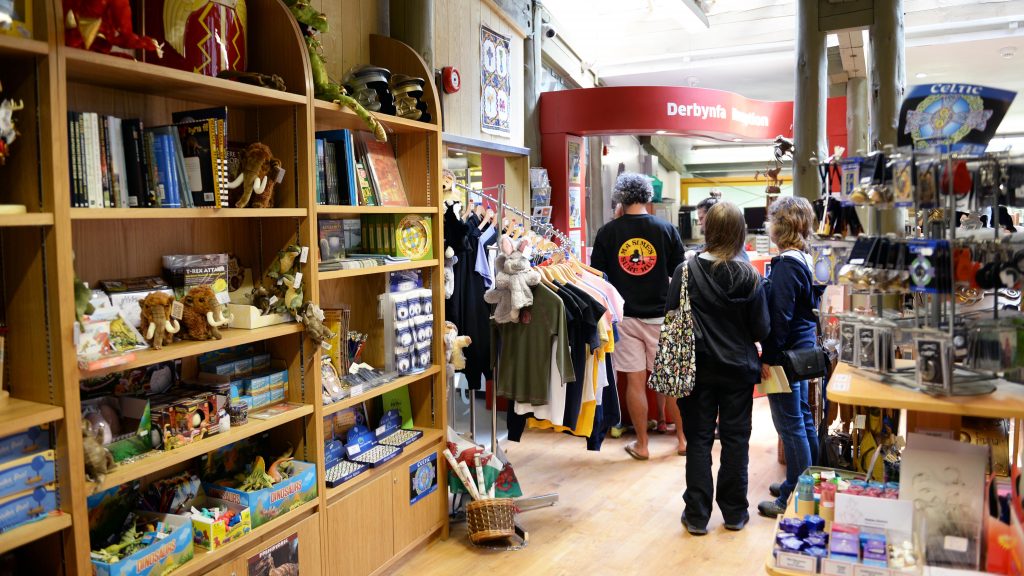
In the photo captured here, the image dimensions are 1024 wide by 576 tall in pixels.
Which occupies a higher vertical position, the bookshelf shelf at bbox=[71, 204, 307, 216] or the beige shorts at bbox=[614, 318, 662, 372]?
the bookshelf shelf at bbox=[71, 204, 307, 216]

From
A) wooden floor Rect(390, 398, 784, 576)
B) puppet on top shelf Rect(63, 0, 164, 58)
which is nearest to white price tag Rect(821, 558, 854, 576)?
wooden floor Rect(390, 398, 784, 576)

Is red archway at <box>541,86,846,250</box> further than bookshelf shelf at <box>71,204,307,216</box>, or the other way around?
red archway at <box>541,86,846,250</box>

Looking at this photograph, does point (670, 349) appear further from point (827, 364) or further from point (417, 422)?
point (417, 422)

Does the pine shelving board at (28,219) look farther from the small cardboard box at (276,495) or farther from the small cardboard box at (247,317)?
the small cardboard box at (276,495)

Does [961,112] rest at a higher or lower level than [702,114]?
lower

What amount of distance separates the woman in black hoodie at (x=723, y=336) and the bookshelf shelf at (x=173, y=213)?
1.78 metres

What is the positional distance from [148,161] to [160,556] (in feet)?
3.68

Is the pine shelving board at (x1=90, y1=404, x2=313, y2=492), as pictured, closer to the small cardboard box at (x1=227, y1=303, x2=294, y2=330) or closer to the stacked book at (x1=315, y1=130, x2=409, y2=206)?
the small cardboard box at (x1=227, y1=303, x2=294, y2=330)

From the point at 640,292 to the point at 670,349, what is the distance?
129 centimetres

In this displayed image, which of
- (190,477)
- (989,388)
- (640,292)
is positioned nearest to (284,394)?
(190,477)

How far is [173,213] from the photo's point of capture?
2.26 metres

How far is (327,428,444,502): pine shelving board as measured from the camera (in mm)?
2936

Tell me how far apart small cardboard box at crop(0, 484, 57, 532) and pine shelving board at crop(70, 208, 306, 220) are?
0.68m

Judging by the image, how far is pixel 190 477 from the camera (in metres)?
2.60
